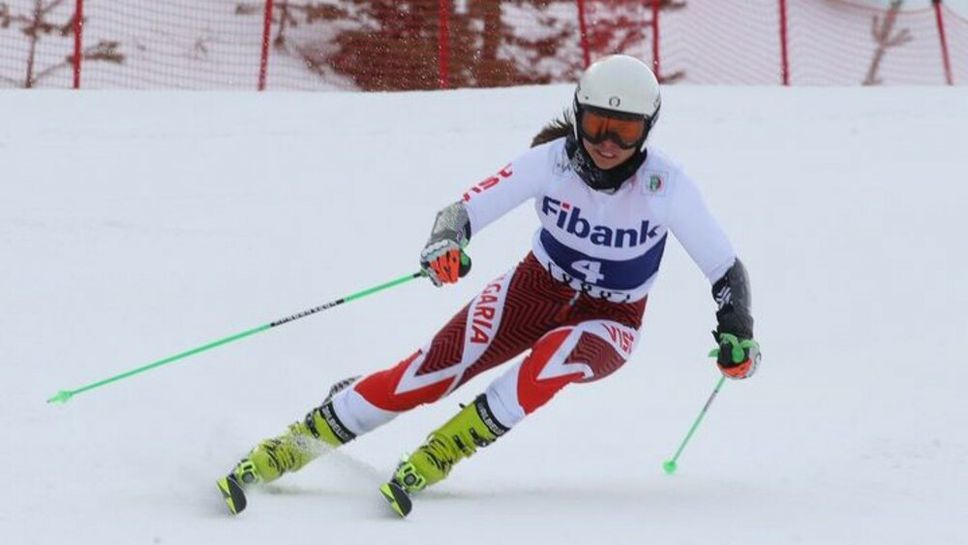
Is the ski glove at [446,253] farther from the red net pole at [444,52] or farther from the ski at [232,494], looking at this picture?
the red net pole at [444,52]

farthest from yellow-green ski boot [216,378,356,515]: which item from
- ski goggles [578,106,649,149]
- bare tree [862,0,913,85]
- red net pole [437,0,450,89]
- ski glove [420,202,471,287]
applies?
bare tree [862,0,913,85]

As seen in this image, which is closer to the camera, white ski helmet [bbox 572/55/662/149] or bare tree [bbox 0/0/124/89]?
white ski helmet [bbox 572/55/662/149]

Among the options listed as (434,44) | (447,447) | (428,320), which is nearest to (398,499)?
(447,447)

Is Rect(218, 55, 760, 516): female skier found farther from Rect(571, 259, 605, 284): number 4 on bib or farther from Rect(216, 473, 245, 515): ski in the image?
Rect(216, 473, 245, 515): ski

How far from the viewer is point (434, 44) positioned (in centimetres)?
1356

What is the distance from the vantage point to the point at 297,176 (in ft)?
32.3

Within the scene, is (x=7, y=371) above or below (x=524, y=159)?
below

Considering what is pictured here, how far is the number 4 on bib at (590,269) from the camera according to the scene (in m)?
5.23

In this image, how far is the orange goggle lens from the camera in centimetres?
495

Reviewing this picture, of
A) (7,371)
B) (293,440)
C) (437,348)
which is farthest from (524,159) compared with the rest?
(7,371)

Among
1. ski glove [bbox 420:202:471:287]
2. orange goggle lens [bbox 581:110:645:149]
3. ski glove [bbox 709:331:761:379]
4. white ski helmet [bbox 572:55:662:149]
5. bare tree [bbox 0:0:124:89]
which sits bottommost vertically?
bare tree [bbox 0:0:124:89]

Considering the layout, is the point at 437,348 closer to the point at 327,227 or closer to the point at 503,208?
the point at 503,208

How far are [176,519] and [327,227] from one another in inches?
184

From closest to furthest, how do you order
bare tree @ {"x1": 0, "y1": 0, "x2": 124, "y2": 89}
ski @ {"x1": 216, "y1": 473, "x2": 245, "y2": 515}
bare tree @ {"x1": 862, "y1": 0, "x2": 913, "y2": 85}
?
ski @ {"x1": 216, "y1": 473, "x2": 245, "y2": 515}, bare tree @ {"x1": 0, "y1": 0, "x2": 124, "y2": 89}, bare tree @ {"x1": 862, "y1": 0, "x2": 913, "y2": 85}
